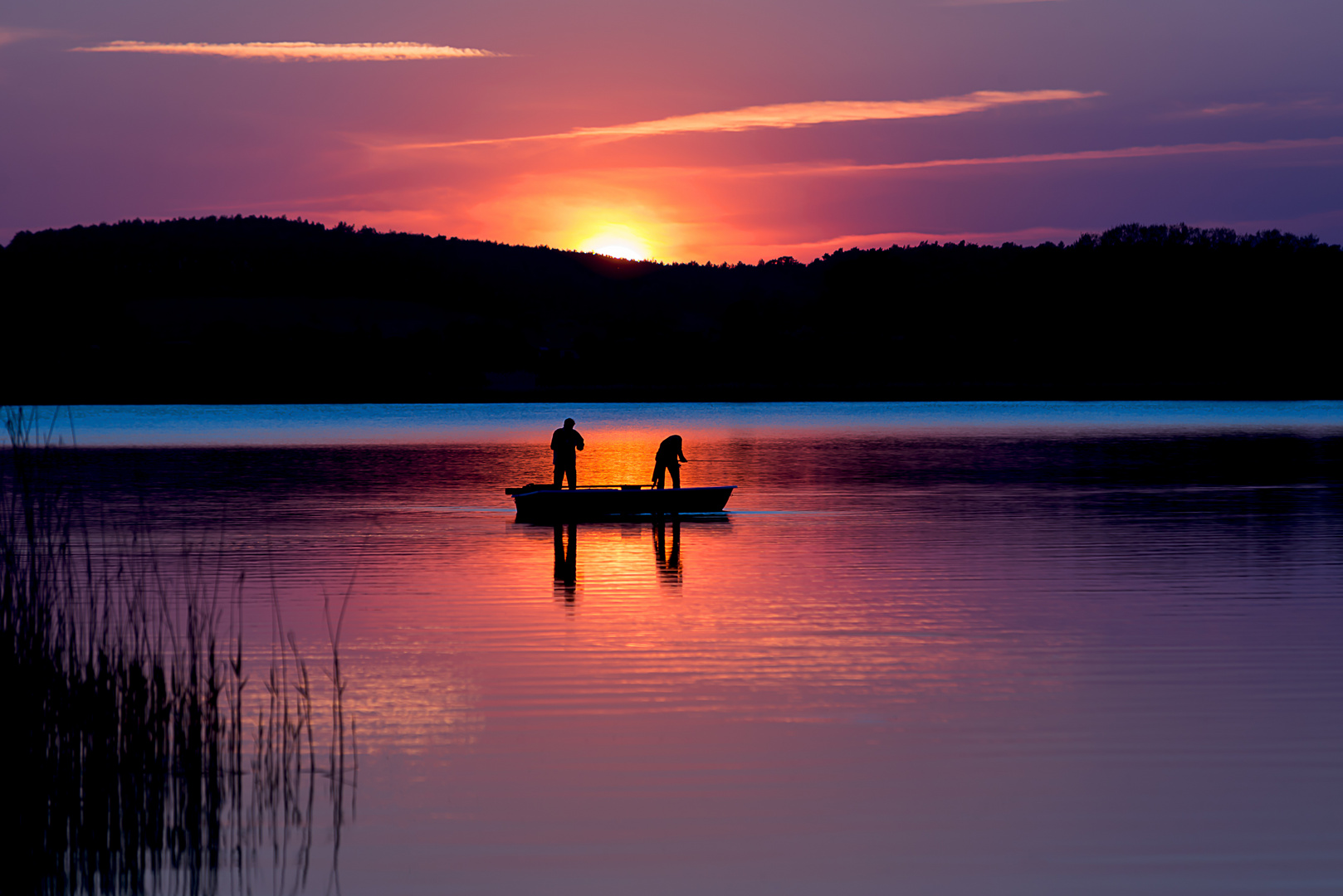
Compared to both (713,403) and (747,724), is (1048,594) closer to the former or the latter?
(747,724)

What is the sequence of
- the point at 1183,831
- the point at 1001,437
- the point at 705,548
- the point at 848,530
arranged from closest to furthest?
the point at 1183,831 → the point at 705,548 → the point at 848,530 → the point at 1001,437

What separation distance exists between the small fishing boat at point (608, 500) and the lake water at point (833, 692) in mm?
500

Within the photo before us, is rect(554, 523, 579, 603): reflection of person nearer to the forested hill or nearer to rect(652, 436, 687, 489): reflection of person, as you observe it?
rect(652, 436, 687, 489): reflection of person

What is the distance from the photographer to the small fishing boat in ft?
103

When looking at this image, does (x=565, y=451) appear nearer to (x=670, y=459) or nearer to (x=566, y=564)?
(x=670, y=459)

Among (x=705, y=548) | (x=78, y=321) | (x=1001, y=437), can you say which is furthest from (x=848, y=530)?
(x=78, y=321)

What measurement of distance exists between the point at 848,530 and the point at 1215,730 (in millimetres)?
17150

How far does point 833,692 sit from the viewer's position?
1409 cm

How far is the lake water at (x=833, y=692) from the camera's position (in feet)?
31.7

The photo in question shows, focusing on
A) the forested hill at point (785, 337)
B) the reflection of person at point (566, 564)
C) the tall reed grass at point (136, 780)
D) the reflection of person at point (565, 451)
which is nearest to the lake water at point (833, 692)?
the reflection of person at point (566, 564)

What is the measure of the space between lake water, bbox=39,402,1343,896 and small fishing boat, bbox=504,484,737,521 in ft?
1.64

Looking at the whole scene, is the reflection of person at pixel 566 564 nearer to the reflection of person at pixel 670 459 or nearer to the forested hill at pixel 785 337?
the reflection of person at pixel 670 459

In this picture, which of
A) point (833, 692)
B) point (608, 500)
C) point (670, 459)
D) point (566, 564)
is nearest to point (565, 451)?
point (608, 500)

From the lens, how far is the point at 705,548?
26641mm
